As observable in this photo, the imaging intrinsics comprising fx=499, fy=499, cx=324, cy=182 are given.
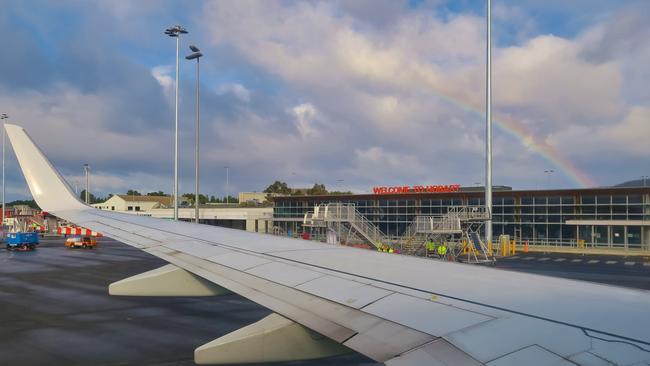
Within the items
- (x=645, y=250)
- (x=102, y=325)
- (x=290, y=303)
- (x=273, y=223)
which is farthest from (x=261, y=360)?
(x=273, y=223)

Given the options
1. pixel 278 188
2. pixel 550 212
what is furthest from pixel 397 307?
pixel 278 188

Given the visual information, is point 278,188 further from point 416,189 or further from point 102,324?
point 102,324

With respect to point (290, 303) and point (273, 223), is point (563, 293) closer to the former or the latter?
point (290, 303)

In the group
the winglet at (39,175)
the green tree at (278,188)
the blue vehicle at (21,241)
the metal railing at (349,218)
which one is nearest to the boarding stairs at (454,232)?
the metal railing at (349,218)

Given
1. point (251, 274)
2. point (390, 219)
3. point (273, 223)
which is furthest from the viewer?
point (273, 223)

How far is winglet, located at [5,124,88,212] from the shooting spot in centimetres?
1009

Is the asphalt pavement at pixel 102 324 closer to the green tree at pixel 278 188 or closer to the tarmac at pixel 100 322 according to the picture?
the tarmac at pixel 100 322

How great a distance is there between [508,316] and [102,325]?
11862 millimetres

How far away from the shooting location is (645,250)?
45.7 metres

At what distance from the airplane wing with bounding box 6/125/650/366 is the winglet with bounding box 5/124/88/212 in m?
3.18

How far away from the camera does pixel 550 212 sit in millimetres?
50531

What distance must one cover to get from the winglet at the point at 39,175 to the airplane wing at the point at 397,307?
10.4 feet

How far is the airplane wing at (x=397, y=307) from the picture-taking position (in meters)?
3.25

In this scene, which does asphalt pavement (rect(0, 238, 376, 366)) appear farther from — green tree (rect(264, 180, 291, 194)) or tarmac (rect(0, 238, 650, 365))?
green tree (rect(264, 180, 291, 194))
